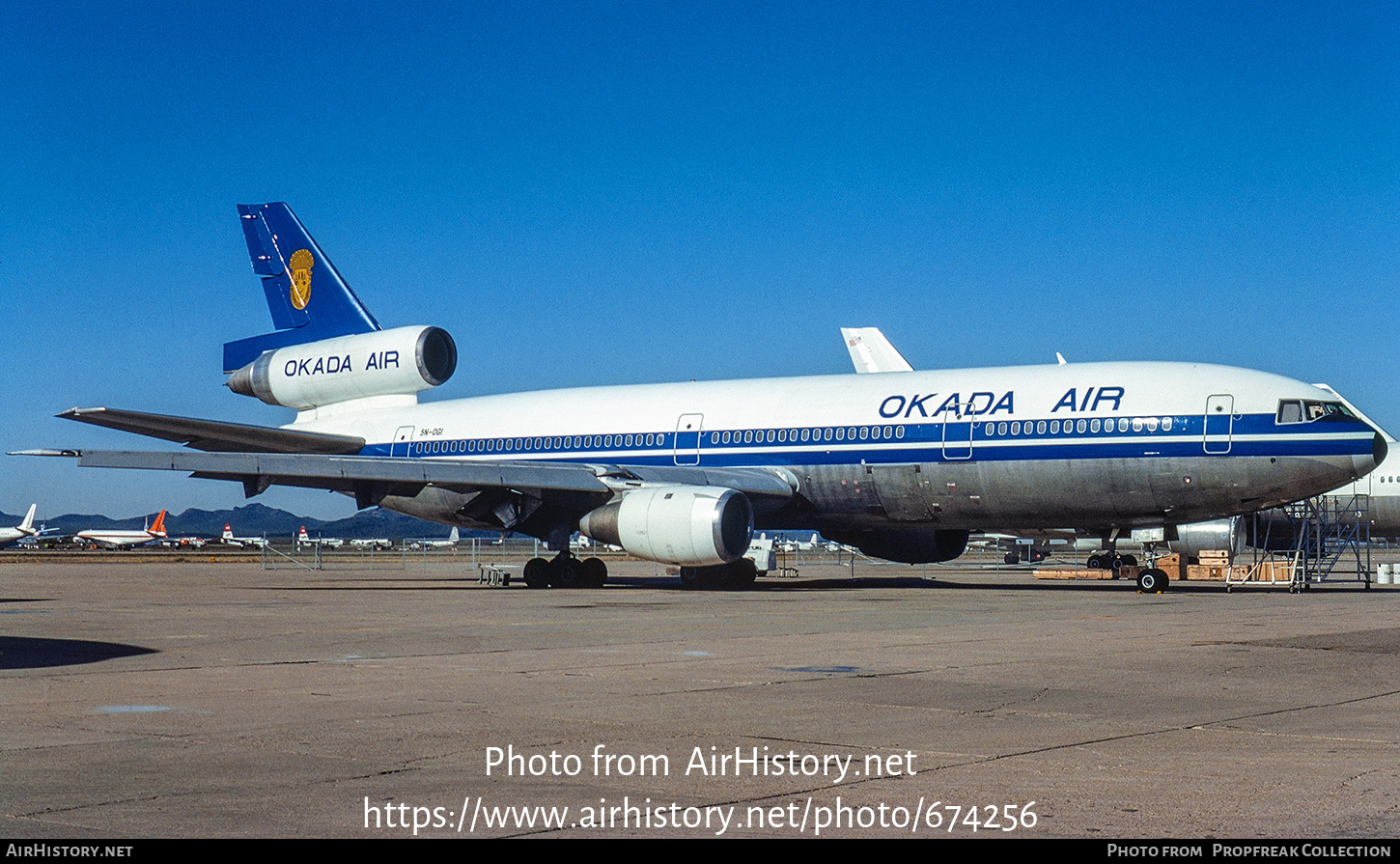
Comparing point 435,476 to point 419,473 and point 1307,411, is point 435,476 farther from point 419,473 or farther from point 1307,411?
point 1307,411

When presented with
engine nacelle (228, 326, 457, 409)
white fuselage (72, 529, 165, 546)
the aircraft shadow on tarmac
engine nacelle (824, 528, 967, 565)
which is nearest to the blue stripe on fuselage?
engine nacelle (228, 326, 457, 409)

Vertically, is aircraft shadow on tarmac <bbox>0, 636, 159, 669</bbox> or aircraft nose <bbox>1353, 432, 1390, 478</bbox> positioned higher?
aircraft nose <bbox>1353, 432, 1390, 478</bbox>

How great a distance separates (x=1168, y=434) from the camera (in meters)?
24.2

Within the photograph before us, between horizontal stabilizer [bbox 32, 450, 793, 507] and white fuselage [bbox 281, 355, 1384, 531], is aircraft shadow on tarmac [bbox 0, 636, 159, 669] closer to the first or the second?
horizontal stabilizer [bbox 32, 450, 793, 507]

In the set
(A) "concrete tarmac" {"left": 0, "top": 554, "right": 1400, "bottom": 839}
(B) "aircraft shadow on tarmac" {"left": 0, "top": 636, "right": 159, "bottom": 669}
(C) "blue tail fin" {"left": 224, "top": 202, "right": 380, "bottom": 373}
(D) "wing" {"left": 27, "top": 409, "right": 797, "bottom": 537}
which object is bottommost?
(A) "concrete tarmac" {"left": 0, "top": 554, "right": 1400, "bottom": 839}

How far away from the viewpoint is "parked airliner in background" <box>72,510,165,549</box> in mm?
107188

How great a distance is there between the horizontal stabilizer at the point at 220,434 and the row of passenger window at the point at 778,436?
2.23 m

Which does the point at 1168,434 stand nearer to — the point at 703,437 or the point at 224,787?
the point at 703,437

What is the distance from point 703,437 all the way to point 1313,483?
478 inches

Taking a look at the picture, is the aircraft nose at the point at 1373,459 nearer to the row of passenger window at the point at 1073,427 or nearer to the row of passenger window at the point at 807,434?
the row of passenger window at the point at 1073,427

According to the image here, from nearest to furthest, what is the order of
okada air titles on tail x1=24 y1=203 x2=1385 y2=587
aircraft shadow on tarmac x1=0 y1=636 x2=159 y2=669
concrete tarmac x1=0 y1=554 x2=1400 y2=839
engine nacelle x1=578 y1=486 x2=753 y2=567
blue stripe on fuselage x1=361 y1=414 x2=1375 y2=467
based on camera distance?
1. concrete tarmac x1=0 y1=554 x2=1400 y2=839
2. aircraft shadow on tarmac x1=0 y1=636 x2=159 y2=669
3. blue stripe on fuselage x1=361 y1=414 x2=1375 y2=467
4. okada air titles on tail x1=24 y1=203 x2=1385 y2=587
5. engine nacelle x1=578 y1=486 x2=753 y2=567

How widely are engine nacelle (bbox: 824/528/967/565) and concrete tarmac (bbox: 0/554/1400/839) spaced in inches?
519

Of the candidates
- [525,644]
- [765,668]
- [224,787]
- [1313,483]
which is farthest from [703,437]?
[224,787]

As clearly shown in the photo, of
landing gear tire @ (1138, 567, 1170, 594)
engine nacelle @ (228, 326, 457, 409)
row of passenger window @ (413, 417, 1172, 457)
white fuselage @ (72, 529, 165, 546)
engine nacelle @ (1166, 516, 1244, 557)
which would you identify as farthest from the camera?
white fuselage @ (72, 529, 165, 546)
